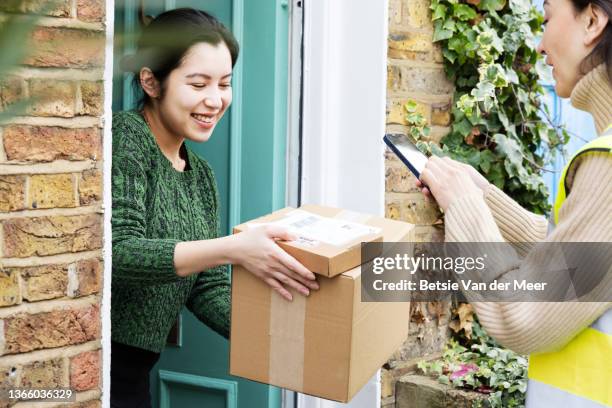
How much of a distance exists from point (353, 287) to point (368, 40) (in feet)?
5.46

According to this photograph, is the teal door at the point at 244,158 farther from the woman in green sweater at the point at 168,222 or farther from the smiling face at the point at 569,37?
the smiling face at the point at 569,37

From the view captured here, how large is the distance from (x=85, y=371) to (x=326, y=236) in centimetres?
74

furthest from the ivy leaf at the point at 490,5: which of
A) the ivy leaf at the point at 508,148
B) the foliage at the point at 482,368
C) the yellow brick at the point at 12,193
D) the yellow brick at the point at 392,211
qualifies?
the yellow brick at the point at 12,193

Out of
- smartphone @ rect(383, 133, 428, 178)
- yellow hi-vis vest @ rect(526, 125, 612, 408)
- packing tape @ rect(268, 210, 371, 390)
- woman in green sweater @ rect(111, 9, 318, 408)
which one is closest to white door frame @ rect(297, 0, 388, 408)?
woman in green sweater @ rect(111, 9, 318, 408)

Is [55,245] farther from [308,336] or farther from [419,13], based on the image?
[419,13]

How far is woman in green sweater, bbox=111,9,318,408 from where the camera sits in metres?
1.87

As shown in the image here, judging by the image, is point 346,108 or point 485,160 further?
point 485,160

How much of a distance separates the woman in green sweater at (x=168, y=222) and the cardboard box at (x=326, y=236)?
0.06 metres

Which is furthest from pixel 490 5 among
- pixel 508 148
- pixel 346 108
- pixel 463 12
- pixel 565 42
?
pixel 565 42

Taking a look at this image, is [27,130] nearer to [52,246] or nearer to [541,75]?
[52,246]

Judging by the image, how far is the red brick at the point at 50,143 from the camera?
176 centimetres

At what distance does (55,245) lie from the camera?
6.10ft

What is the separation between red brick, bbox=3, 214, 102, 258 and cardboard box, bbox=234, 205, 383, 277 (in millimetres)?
401

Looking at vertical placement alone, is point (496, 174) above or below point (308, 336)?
above
